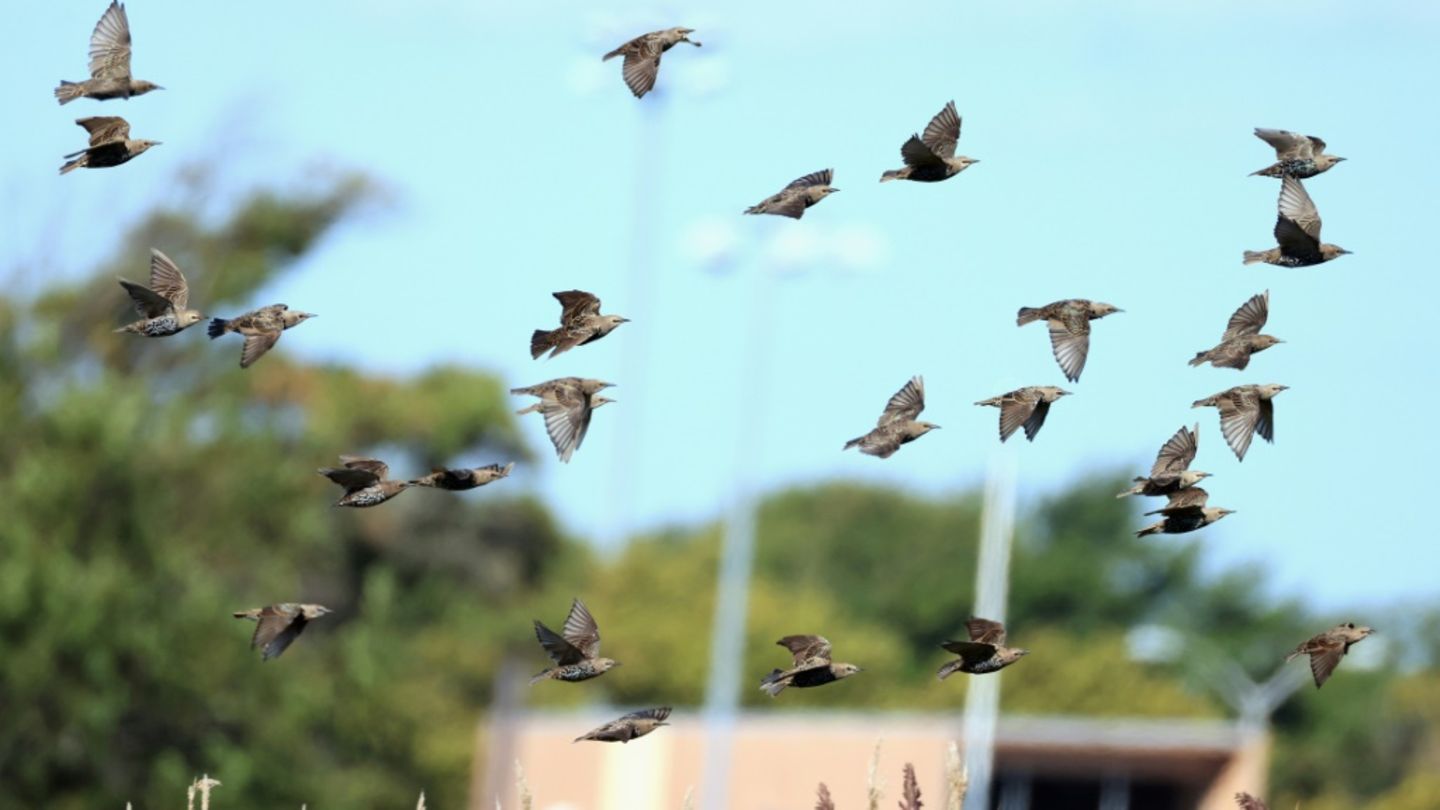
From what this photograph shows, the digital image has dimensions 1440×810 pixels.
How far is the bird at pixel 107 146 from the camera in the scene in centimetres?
1231

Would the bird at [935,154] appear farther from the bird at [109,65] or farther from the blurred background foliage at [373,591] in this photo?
the blurred background foliage at [373,591]

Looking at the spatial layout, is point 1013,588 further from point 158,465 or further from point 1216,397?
point 1216,397

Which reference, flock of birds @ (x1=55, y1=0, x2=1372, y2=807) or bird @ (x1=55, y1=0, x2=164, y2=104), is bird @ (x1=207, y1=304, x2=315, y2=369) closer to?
flock of birds @ (x1=55, y1=0, x2=1372, y2=807)

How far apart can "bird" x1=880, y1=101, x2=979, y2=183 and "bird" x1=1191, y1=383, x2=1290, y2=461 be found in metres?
1.48

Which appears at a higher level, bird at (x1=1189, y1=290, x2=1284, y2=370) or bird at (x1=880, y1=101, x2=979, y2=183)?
bird at (x1=880, y1=101, x2=979, y2=183)

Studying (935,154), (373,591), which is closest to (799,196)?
(935,154)

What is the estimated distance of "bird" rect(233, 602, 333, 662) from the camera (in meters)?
11.9

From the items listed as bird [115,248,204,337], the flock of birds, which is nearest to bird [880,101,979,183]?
the flock of birds

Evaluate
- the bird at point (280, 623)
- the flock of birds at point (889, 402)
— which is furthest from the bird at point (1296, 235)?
the bird at point (280, 623)

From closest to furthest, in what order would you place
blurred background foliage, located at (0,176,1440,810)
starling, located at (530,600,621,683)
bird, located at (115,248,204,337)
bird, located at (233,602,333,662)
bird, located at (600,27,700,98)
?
starling, located at (530,600,621,683) < bird, located at (233,602,333,662) < bird, located at (115,248,204,337) < bird, located at (600,27,700,98) < blurred background foliage, located at (0,176,1440,810)

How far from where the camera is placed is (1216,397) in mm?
12680

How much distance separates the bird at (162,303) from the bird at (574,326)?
4.69ft

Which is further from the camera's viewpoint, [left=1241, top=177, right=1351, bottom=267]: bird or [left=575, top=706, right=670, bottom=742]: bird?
[left=1241, top=177, right=1351, bottom=267]: bird

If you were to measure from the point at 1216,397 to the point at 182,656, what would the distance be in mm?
34029
